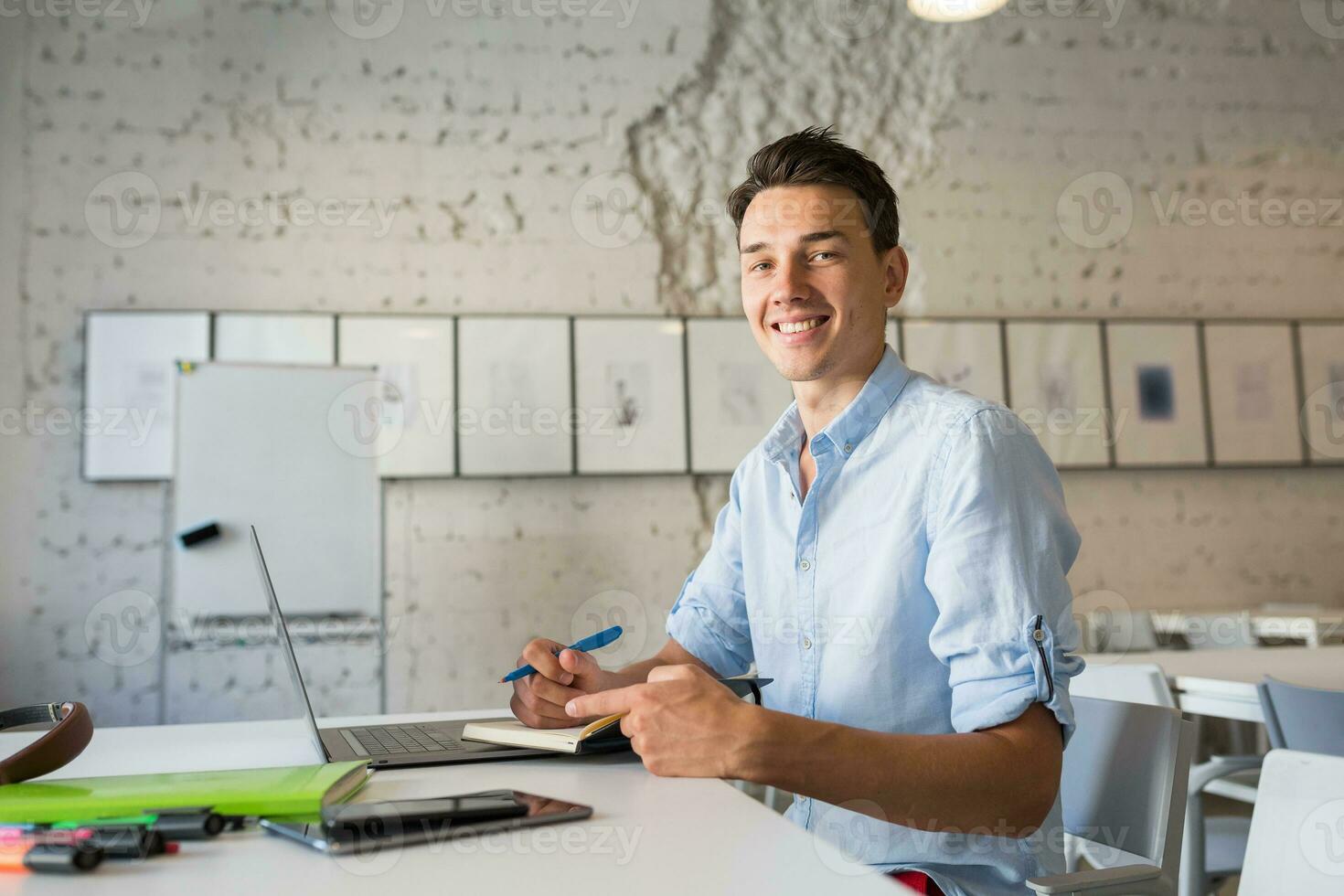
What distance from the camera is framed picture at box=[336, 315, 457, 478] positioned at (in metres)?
4.15

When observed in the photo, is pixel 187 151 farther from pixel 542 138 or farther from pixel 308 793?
pixel 308 793

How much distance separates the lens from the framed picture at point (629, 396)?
4309 millimetres

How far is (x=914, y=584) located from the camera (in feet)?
4.37

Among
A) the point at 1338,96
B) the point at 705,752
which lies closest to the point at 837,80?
the point at 1338,96

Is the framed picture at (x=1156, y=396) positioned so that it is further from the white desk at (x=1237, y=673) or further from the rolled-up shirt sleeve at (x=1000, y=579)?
the rolled-up shirt sleeve at (x=1000, y=579)

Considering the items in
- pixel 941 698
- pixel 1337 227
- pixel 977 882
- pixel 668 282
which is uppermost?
pixel 1337 227

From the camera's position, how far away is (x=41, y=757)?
1.01 metres

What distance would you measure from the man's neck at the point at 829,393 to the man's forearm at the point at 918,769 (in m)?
0.55

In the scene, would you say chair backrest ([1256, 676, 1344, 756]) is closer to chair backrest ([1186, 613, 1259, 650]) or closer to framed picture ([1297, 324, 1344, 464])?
chair backrest ([1186, 613, 1259, 650])

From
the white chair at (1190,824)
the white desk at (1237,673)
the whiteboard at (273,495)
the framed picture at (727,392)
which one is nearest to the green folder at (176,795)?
the white chair at (1190,824)

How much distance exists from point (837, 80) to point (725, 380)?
4.66ft

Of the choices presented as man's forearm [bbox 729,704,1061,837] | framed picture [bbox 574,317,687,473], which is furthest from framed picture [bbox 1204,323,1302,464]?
man's forearm [bbox 729,704,1061,837]

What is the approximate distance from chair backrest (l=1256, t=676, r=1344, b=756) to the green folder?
1.73m

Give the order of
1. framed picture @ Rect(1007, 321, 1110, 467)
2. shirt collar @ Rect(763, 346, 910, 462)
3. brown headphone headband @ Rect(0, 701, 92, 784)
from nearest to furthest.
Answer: brown headphone headband @ Rect(0, 701, 92, 784) → shirt collar @ Rect(763, 346, 910, 462) → framed picture @ Rect(1007, 321, 1110, 467)
